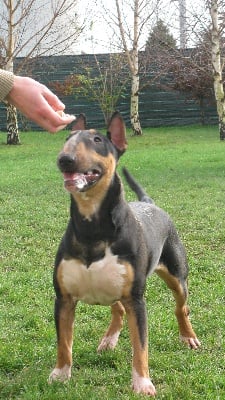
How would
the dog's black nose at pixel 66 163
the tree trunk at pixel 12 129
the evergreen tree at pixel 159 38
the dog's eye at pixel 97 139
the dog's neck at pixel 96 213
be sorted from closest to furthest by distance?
the dog's black nose at pixel 66 163
the dog's eye at pixel 97 139
the dog's neck at pixel 96 213
the tree trunk at pixel 12 129
the evergreen tree at pixel 159 38

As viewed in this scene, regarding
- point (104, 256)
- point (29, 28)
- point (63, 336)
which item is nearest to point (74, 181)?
point (104, 256)

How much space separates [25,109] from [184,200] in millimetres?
7613

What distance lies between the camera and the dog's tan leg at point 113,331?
439 cm

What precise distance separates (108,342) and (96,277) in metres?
0.94

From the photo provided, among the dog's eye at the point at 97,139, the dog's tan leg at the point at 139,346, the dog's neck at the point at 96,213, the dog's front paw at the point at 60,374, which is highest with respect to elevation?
the dog's eye at the point at 97,139

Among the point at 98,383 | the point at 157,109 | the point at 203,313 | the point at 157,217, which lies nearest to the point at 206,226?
the point at 203,313

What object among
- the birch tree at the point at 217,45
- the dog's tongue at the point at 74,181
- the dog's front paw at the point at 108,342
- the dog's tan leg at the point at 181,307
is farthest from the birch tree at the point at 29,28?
the dog's tongue at the point at 74,181

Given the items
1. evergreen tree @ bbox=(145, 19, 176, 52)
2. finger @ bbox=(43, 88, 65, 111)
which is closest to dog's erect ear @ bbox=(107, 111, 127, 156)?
finger @ bbox=(43, 88, 65, 111)

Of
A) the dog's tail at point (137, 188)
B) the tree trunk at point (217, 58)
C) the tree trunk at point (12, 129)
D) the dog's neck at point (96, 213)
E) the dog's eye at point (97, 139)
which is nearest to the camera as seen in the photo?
the dog's eye at point (97, 139)

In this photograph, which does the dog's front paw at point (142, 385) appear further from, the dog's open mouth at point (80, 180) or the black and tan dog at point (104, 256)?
the dog's open mouth at point (80, 180)

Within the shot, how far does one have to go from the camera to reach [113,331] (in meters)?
4.48

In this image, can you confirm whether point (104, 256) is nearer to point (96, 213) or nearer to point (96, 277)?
point (96, 277)

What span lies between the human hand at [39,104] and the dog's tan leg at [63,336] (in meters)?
1.11

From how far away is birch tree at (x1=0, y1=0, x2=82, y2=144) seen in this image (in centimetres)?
2214
